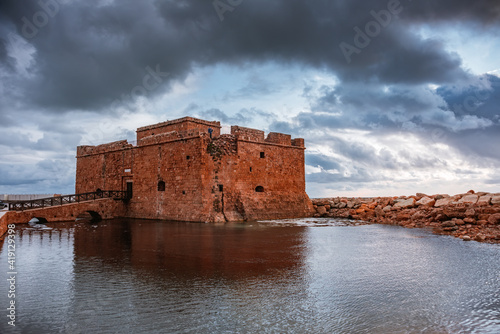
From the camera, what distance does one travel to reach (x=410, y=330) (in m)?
4.22

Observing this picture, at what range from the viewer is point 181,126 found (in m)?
22.1

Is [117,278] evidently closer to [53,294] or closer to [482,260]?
[53,294]

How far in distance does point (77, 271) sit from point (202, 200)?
1110cm

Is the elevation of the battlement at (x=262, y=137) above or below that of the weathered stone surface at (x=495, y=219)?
above

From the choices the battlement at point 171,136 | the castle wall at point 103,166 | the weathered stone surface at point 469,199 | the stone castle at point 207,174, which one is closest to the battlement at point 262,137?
the stone castle at point 207,174

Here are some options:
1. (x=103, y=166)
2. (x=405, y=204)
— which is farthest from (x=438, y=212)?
(x=103, y=166)

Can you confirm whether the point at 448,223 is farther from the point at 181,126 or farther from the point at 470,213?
the point at 181,126

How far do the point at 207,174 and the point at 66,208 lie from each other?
7.79 metres

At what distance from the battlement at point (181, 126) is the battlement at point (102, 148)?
1773 mm

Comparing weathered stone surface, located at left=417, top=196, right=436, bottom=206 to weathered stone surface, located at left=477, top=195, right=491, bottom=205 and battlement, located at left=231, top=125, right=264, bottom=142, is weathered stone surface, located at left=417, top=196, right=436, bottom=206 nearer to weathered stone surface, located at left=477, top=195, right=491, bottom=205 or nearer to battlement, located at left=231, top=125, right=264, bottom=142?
weathered stone surface, located at left=477, top=195, right=491, bottom=205

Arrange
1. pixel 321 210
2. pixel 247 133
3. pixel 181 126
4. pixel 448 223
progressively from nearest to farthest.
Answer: pixel 448 223 → pixel 247 133 → pixel 181 126 → pixel 321 210

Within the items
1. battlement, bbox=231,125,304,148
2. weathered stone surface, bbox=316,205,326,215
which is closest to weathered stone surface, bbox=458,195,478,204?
weathered stone surface, bbox=316,205,326,215

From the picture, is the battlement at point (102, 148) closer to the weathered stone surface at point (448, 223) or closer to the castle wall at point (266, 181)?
the castle wall at point (266, 181)

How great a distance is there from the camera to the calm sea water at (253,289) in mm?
4332
